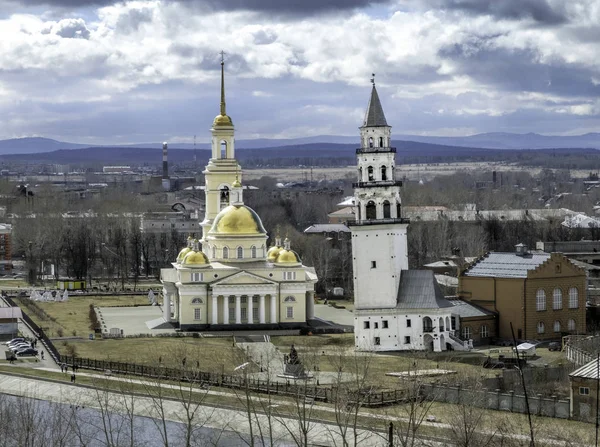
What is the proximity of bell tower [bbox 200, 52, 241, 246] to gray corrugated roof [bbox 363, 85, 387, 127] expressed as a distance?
19.5 meters

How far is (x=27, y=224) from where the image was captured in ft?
481

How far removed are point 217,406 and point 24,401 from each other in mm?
6911

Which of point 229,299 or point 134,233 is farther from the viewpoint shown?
point 134,233

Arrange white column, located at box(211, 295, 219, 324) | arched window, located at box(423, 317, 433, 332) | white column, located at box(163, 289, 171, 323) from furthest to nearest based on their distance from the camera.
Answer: white column, located at box(163, 289, 171, 323), white column, located at box(211, 295, 219, 324), arched window, located at box(423, 317, 433, 332)

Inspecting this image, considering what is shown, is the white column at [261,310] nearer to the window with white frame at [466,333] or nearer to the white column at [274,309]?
the white column at [274,309]

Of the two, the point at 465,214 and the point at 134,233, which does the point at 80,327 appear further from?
the point at 465,214

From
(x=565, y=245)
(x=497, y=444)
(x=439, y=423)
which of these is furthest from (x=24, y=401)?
(x=565, y=245)

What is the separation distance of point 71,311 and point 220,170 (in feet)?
41.1

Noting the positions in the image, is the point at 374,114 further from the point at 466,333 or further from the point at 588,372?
the point at 588,372

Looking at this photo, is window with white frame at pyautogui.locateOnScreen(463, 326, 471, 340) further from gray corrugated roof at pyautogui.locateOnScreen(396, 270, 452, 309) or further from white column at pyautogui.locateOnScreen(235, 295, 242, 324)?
white column at pyautogui.locateOnScreen(235, 295, 242, 324)

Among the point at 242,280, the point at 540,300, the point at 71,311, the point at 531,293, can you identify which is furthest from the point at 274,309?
the point at 540,300

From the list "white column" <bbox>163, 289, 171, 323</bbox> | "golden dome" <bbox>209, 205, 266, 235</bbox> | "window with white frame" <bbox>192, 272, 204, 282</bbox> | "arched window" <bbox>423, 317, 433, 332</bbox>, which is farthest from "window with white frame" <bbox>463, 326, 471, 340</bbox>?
"white column" <bbox>163, 289, 171, 323</bbox>

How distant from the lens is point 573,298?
76188 mm

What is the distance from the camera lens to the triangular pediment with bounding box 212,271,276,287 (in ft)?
273
